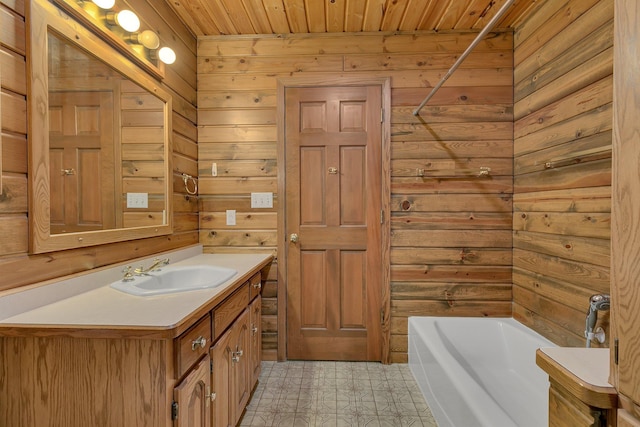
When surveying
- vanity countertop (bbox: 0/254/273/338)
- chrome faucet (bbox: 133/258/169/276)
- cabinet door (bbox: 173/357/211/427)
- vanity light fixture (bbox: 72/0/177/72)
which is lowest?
cabinet door (bbox: 173/357/211/427)

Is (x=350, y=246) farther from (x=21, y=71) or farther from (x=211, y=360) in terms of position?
(x=21, y=71)

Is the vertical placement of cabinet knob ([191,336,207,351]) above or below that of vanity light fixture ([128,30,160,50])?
below

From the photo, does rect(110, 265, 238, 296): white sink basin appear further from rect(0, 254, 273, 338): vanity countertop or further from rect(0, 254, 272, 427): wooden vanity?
rect(0, 254, 272, 427): wooden vanity

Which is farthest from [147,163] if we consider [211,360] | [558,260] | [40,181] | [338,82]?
[558,260]

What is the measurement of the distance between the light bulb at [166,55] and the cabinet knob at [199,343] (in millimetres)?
1647

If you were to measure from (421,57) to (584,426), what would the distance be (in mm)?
2307

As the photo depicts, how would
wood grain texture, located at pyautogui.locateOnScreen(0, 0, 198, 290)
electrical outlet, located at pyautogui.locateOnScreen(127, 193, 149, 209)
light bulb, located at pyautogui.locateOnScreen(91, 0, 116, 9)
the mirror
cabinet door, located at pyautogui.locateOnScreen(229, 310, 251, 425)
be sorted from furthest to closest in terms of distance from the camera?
electrical outlet, located at pyautogui.locateOnScreen(127, 193, 149, 209), cabinet door, located at pyautogui.locateOnScreen(229, 310, 251, 425), light bulb, located at pyautogui.locateOnScreen(91, 0, 116, 9), the mirror, wood grain texture, located at pyautogui.locateOnScreen(0, 0, 198, 290)

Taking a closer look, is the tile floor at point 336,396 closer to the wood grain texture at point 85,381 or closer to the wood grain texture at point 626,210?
the wood grain texture at point 85,381

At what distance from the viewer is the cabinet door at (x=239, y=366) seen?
4.83ft

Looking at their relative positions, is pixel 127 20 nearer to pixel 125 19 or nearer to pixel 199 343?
pixel 125 19

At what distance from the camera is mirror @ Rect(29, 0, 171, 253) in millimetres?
1094

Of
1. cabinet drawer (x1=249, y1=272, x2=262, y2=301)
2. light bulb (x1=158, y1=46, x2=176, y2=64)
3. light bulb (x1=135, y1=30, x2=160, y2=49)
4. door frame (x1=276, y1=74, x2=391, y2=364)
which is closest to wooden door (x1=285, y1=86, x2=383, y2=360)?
door frame (x1=276, y1=74, x2=391, y2=364)

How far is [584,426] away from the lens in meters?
0.59

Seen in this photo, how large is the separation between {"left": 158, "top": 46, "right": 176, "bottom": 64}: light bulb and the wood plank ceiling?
0.39 meters
